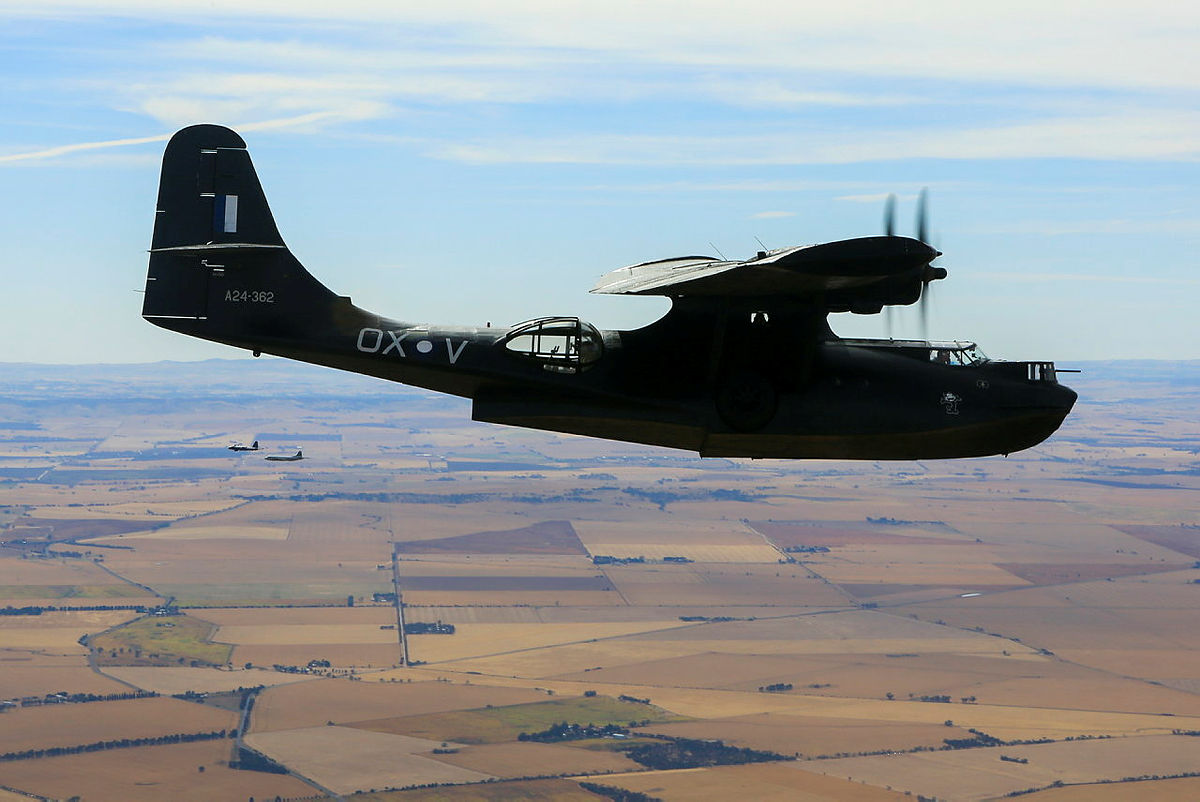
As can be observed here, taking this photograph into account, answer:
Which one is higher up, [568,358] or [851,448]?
[568,358]

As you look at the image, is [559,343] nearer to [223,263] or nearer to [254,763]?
[223,263]

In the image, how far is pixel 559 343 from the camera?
117ft

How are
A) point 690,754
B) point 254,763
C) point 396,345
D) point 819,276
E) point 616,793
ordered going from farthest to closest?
point 690,754
point 254,763
point 616,793
point 396,345
point 819,276

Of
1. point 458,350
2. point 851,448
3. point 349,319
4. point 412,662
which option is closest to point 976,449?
point 851,448

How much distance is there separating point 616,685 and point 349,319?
485 ft

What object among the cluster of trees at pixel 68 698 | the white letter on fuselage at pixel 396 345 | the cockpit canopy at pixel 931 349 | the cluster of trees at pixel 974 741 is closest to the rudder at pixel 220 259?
the white letter on fuselage at pixel 396 345

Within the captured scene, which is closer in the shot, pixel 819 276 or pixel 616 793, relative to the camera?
pixel 819 276

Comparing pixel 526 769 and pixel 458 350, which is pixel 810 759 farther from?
pixel 458 350

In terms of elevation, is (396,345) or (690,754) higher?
(396,345)

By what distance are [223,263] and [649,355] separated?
41.4ft

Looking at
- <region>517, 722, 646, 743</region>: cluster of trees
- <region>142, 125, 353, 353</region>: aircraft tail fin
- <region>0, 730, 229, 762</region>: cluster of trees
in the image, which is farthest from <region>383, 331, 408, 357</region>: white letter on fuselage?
<region>0, 730, 229, 762</region>: cluster of trees

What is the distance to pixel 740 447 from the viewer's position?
3528 cm

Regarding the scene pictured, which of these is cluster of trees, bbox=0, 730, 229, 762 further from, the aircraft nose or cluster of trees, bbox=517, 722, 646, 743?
the aircraft nose

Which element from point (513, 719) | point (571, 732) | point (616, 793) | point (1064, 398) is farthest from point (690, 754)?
point (1064, 398)
